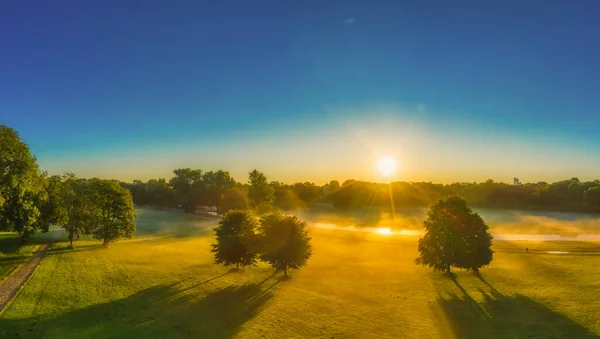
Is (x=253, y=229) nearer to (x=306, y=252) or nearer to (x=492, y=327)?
(x=306, y=252)

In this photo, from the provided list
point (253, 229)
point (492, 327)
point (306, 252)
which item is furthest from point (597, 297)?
point (253, 229)

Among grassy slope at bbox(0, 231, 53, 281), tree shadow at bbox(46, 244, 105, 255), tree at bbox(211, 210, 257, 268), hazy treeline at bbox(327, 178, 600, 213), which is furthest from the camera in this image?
hazy treeline at bbox(327, 178, 600, 213)

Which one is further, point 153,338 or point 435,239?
point 435,239

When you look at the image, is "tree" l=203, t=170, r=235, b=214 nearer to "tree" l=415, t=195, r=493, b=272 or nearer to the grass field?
the grass field

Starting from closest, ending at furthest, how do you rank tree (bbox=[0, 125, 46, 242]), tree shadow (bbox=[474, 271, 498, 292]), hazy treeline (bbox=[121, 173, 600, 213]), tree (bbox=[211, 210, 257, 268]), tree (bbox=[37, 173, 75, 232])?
tree shadow (bbox=[474, 271, 498, 292]) < tree (bbox=[0, 125, 46, 242]) < tree (bbox=[211, 210, 257, 268]) < tree (bbox=[37, 173, 75, 232]) < hazy treeline (bbox=[121, 173, 600, 213])

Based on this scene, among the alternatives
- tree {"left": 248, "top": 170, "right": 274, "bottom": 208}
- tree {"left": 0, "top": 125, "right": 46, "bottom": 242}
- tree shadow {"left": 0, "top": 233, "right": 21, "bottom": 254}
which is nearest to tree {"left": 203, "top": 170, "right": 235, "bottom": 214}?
tree {"left": 248, "top": 170, "right": 274, "bottom": 208}

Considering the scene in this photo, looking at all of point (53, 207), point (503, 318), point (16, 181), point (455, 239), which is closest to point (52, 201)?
point (53, 207)

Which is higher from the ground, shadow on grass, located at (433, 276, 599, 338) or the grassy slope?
the grassy slope
